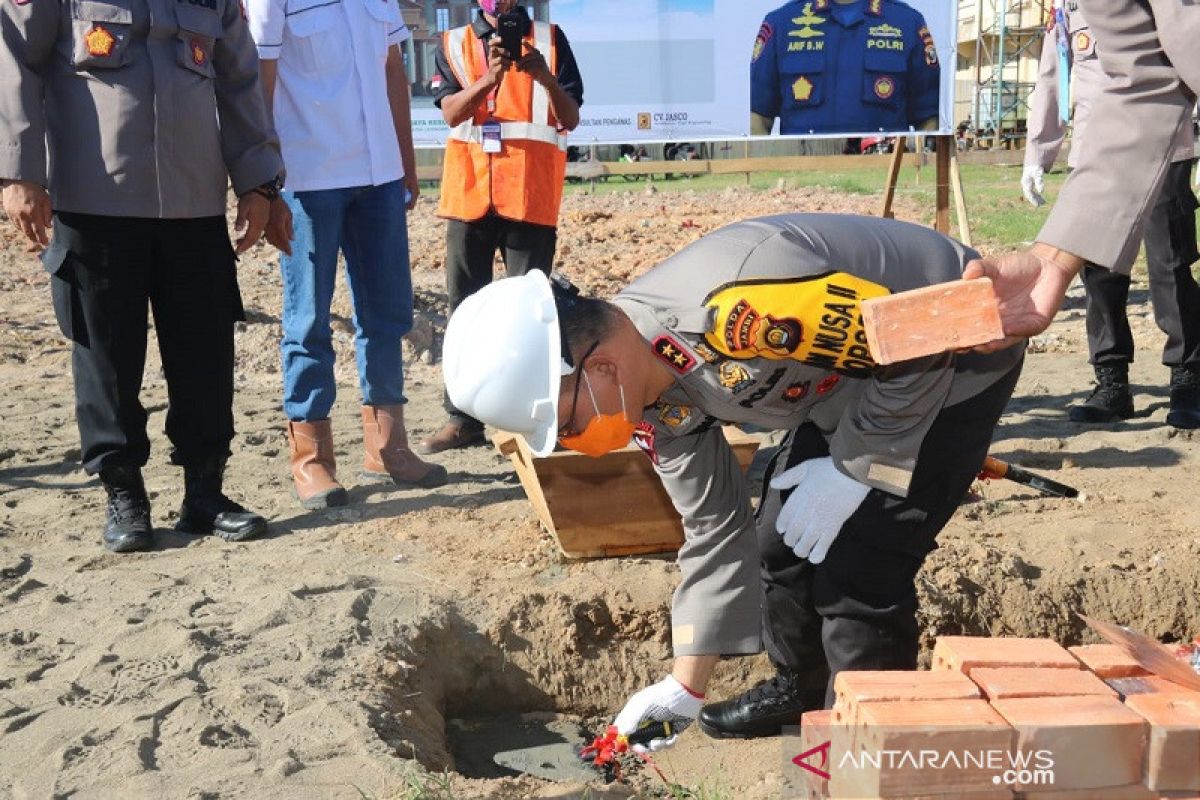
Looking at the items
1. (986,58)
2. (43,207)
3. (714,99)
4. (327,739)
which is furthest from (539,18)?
(986,58)

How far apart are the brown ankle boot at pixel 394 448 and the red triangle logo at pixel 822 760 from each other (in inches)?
120

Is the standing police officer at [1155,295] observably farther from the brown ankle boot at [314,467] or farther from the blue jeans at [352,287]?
the brown ankle boot at [314,467]

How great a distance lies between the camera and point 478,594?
13.8ft

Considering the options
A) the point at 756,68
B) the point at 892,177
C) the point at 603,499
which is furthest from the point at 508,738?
the point at 756,68

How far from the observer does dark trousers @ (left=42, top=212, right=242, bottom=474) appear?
13.8 feet

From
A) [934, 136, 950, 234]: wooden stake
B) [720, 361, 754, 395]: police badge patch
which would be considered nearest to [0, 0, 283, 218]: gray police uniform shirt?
[720, 361, 754, 395]: police badge patch

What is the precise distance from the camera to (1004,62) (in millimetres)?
29609

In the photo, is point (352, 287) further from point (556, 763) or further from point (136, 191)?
point (556, 763)

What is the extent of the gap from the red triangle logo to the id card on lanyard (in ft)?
12.6

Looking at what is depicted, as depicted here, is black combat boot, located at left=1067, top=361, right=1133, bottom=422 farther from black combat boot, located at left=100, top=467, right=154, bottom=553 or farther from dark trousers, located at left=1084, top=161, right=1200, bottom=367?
black combat boot, located at left=100, top=467, right=154, bottom=553

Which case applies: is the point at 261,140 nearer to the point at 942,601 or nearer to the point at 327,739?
the point at 327,739

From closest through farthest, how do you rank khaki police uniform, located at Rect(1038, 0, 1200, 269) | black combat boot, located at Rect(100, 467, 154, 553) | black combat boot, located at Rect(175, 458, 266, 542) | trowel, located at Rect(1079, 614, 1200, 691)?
trowel, located at Rect(1079, 614, 1200, 691), khaki police uniform, located at Rect(1038, 0, 1200, 269), black combat boot, located at Rect(100, 467, 154, 553), black combat boot, located at Rect(175, 458, 266, 542)

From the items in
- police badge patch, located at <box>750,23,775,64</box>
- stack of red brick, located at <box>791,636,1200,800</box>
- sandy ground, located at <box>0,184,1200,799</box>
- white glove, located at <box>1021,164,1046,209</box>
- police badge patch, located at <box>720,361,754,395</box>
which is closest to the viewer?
stack of red brick, located at <box>791,636,1200,800</box>

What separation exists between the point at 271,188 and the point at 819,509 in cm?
253
